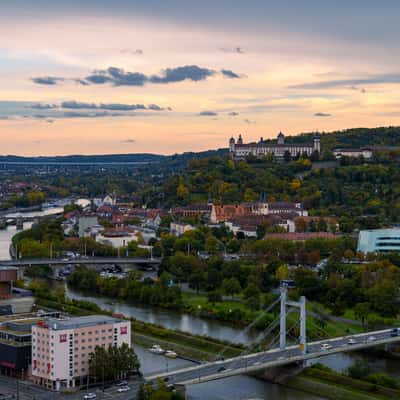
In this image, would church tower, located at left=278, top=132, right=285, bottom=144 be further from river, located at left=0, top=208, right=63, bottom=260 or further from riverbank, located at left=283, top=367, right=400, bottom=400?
riverbank, located at left=283, top=367, right=400, bottom=400

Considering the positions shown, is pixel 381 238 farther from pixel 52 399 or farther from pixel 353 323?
pixel 52 399

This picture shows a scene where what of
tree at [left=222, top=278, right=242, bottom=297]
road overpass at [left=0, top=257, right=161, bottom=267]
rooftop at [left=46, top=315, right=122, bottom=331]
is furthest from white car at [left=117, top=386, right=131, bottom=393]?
road overpass at [left=0, top=257, right=161, bottom=267]

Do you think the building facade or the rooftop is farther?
the building facade

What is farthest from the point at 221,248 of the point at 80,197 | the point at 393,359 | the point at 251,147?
the point at 80,197

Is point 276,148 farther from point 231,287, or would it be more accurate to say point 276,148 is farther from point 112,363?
point 112,363

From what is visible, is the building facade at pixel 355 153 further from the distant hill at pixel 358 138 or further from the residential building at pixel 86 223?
the residential building at pixel 86 223

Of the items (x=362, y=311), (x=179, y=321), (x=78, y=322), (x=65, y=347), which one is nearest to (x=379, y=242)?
(x=362, y=311)
